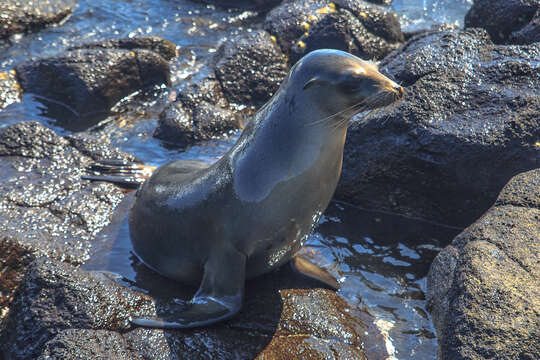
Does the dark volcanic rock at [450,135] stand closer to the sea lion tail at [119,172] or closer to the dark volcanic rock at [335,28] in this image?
the sea lion tail at [119,172]

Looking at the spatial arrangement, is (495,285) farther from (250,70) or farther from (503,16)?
(250,70)

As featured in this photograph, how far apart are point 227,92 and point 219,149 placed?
149 cm

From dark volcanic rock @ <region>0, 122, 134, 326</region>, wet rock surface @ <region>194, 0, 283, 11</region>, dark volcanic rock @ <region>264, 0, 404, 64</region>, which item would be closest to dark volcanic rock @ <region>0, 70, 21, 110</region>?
dark volcanic rock @ <region>0, 122, 134, 326</region>

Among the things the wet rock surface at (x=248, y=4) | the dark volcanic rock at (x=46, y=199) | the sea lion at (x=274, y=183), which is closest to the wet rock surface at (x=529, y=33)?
Answer: the sea lion at (x=274, y=183)

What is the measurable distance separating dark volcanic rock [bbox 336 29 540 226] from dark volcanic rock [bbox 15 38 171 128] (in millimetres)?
4115

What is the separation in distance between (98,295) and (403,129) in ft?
10.6

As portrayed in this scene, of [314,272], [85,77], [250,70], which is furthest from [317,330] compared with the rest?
[85,77]

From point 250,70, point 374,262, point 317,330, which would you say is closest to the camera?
point 317,330

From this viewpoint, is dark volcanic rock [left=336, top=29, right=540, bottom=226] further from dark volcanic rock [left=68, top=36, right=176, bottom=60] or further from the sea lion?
dark volcanic rock [left=68, top=36, right=176, bottom=60]

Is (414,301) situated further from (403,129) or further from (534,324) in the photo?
(403,129)

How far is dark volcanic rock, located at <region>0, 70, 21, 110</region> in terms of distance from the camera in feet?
25.6

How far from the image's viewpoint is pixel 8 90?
7.95 metres

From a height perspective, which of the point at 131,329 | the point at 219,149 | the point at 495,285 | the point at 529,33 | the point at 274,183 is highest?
the point at 529,33

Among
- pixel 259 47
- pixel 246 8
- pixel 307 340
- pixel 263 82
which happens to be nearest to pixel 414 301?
pixel 307 340
